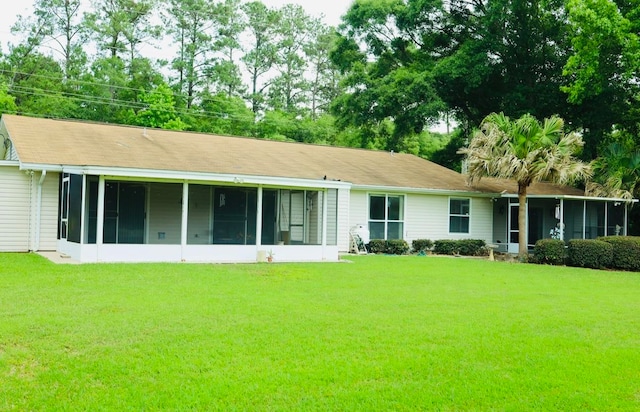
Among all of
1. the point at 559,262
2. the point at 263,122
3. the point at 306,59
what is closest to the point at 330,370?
the point at 559,262

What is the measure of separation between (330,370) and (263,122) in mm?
35482

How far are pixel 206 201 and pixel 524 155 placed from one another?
11.0m

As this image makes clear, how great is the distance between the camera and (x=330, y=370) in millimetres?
5844

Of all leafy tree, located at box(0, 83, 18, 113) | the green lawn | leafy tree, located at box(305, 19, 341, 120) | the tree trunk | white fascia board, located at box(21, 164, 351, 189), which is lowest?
the green lawn

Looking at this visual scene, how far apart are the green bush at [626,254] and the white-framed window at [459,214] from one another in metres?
6.11

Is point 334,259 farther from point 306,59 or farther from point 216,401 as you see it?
point 306,59

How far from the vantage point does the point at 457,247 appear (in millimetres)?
22688

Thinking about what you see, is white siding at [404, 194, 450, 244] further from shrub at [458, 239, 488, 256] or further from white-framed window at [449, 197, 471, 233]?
shrub at [458, 239, 488, 256]

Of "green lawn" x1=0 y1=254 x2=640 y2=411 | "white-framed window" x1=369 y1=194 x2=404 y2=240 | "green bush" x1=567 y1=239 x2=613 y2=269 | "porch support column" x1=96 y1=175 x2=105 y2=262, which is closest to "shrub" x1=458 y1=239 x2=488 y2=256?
"white-framed window" x1=369 y1=194 x2=404 y2=240

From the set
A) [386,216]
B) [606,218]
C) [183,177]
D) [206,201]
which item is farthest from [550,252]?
[183,177]

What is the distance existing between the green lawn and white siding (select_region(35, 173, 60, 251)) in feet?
15.7

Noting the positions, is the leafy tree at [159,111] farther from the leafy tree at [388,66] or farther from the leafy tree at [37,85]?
the leafy tree at [388,66]

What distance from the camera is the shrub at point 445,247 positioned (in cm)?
2259

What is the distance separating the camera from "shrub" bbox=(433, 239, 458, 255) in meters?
22.6
